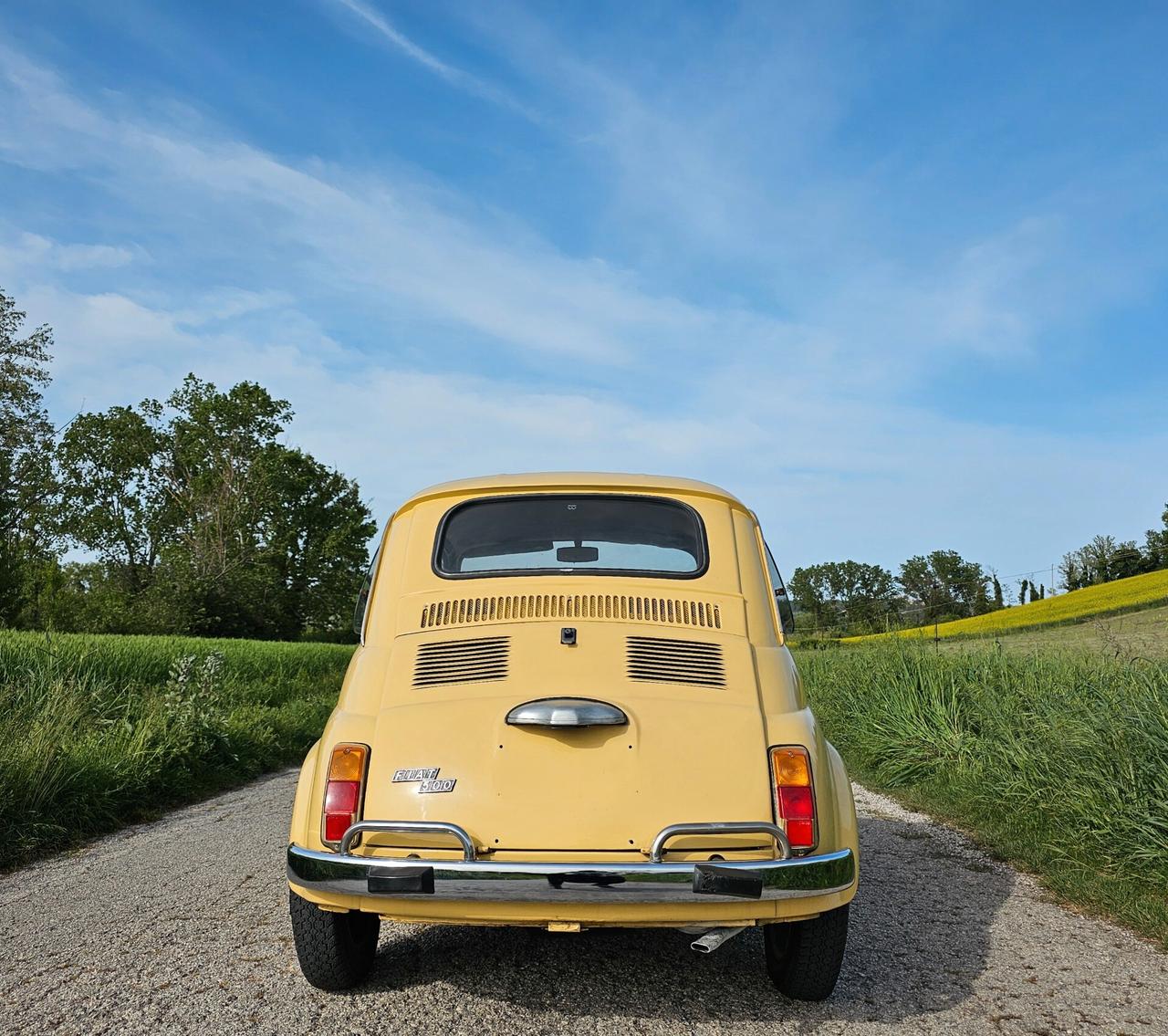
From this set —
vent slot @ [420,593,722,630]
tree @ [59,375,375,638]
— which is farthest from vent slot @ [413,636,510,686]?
tree @ [59,375,375,638]

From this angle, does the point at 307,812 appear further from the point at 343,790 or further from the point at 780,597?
the point at 780,597

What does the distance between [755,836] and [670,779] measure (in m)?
0.31

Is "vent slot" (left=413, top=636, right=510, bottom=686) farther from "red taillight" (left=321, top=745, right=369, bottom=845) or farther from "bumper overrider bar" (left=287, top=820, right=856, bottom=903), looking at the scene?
"bumper overrider bar" (left=287, top=820, right=856, bottom=903)

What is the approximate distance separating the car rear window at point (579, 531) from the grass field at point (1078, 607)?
30751mm

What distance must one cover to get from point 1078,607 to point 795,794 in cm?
4362

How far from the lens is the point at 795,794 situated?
3.04 metres

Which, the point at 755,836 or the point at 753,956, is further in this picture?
the point at 753,956

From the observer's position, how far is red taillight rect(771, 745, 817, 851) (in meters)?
2.99

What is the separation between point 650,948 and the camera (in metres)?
4.12

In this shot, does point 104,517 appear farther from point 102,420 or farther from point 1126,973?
point 1126,973

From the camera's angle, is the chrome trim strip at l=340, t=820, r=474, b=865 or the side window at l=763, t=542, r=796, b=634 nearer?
the chrome trim strip at l=340, t=820, r=474, b=865

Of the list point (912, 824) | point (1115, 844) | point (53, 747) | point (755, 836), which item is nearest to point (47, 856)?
point (53, 747)

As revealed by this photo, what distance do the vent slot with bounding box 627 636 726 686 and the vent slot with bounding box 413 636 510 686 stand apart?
0.46 m

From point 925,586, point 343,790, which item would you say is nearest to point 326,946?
point 343,790
